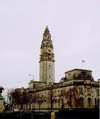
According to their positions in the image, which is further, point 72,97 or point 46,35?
point 46,35

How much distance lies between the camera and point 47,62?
113 metres

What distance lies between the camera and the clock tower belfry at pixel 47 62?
112 m

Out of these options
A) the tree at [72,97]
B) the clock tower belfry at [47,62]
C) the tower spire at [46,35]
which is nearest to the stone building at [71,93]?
the tree at [72,97]

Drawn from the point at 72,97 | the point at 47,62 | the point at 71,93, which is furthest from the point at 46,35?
the point at 72,97

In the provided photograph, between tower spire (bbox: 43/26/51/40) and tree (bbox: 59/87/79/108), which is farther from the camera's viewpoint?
tower spire (bbox: 43/26/51/40)

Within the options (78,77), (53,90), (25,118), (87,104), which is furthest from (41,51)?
(25,118)

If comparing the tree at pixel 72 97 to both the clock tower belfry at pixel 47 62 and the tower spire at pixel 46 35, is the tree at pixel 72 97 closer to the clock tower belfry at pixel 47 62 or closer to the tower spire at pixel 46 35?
the clock tower belfry at pixel 47 62

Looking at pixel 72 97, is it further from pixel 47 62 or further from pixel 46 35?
pixel 46 35

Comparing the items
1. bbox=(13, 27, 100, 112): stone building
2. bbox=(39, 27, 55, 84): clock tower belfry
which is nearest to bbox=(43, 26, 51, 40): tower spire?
bbox=(39, 27, 55, 84): clock tower belfry

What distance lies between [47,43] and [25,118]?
8342 cm

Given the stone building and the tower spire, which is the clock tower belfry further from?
the stone building

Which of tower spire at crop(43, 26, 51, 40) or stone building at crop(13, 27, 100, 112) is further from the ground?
tower spire at crop(43, 26, 51, 40)

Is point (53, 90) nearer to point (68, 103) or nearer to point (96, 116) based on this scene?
point (68, 103)

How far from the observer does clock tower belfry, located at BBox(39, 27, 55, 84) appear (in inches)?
4395
